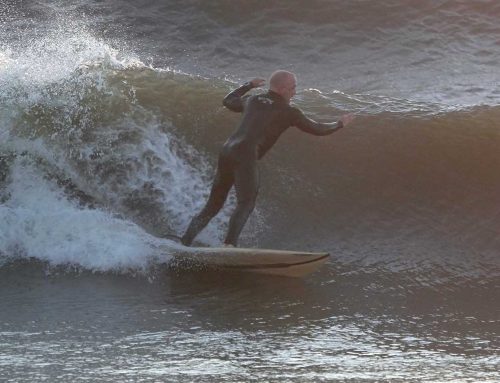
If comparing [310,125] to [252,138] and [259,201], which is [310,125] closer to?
[252,138]

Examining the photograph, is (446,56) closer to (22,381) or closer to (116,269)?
(116,269)

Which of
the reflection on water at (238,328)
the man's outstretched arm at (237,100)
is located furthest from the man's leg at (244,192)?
the man's outstretched arm at (237,100)

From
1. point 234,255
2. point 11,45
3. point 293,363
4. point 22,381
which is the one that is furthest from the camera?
point 11,45

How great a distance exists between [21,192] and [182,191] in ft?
5.31

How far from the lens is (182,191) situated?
9.65 metres

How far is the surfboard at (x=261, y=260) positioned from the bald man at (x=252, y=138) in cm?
25

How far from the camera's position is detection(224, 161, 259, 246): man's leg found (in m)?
8.10

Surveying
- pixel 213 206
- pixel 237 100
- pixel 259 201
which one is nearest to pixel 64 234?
pixel 213 206

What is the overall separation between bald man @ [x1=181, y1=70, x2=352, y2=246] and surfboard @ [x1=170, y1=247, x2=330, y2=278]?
254mm

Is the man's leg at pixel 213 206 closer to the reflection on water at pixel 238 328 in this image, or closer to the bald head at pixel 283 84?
the reflection on water at pixel 238 328

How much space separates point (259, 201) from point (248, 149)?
1622 mm

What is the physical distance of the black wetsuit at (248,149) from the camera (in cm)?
818

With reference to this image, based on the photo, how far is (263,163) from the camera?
10.3 meters

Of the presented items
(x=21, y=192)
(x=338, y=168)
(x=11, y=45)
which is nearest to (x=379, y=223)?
(x=338, y=168)
